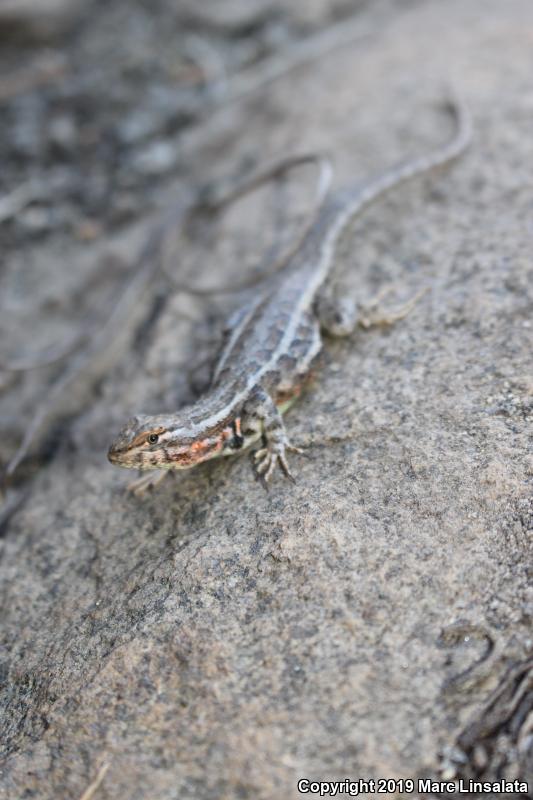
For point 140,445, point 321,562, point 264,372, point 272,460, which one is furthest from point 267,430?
point 321,562

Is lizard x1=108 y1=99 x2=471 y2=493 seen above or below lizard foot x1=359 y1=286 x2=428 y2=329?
above

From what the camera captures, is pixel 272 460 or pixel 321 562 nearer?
pixel 321 562

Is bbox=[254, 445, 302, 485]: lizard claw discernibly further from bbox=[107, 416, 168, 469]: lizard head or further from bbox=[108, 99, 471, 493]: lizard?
bbox=[107, 416, 168, 469]: lizard head

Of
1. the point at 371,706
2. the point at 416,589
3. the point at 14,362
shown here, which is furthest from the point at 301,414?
the point at 14,362

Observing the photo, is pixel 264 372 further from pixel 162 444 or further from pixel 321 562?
pixel 321 562

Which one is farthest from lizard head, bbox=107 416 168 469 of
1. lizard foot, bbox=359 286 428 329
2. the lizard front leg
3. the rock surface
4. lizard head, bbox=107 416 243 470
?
lizard foot, bbox=359 286 428 329

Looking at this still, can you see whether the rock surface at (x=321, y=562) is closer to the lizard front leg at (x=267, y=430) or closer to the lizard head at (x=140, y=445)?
the lizard front leg at (x=267, y=430)
